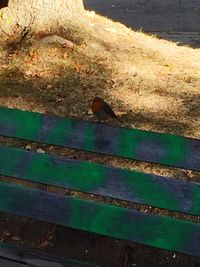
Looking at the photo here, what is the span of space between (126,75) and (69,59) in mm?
649

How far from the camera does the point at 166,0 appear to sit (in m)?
12.9

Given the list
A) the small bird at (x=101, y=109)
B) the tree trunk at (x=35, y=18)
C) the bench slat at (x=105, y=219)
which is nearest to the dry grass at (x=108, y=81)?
the tree trunk at (x=35, y=18)

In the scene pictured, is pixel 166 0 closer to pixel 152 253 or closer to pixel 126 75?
pixel 126 75

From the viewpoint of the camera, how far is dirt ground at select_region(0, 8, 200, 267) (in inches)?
161

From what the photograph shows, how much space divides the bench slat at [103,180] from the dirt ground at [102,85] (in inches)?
35.4

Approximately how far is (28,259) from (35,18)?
3.81 metres

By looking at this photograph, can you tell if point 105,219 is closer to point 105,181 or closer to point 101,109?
point 105,181

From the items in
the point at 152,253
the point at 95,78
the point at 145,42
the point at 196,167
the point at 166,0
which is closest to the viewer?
the point at 196,167

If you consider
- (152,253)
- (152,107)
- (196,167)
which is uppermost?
(196,167)

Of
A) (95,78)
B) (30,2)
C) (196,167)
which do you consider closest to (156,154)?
(196,167)

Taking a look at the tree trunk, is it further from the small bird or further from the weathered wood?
the weathered wood

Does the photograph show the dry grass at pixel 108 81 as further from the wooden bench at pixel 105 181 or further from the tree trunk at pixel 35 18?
the wooden bench at pixel 105 181

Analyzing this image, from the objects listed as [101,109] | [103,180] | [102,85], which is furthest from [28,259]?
[102,85]

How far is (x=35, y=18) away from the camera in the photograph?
19.2ft
